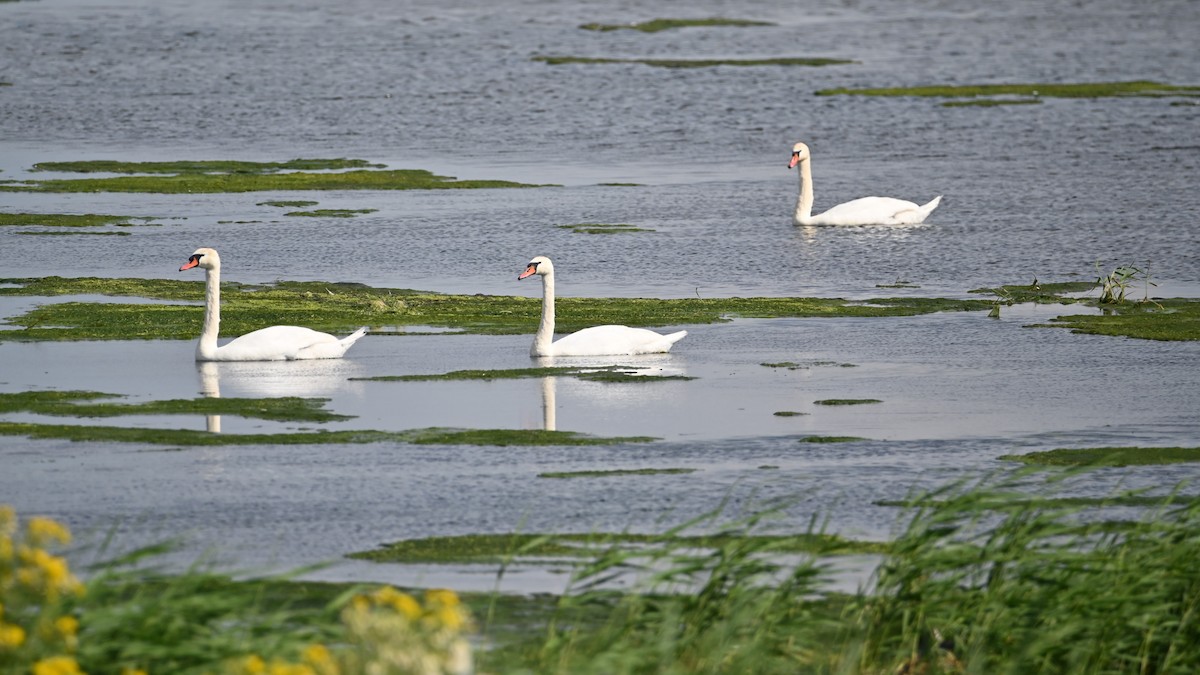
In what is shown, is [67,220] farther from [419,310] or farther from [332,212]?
[419,310]

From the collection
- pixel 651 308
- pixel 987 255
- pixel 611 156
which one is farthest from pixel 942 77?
pixel 651 308

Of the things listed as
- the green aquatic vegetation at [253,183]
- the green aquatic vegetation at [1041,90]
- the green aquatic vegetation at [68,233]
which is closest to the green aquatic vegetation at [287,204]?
the green aquatic vegetation at [253,183]

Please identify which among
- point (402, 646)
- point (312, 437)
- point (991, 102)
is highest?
point (991, 102)

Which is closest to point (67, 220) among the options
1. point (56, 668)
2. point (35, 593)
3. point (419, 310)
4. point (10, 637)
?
point (419, 310)

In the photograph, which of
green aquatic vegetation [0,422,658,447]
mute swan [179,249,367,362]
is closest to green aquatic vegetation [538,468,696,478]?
→ green aquatic vegetation [0,422,658,447]

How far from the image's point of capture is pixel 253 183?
26.9 meters

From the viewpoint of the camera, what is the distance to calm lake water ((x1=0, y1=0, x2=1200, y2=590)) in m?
10.9

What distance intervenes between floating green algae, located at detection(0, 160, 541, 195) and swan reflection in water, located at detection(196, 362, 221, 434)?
11713 millimetres

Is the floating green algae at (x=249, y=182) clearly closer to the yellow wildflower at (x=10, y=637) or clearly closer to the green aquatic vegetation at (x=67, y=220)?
the green aquatic vegetation at (x=67, y=220)

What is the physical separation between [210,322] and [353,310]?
2320 millimetres

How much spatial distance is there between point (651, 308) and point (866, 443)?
18.1ft

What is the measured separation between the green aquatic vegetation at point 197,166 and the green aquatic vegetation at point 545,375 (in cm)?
1432

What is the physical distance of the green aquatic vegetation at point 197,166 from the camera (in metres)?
28.2

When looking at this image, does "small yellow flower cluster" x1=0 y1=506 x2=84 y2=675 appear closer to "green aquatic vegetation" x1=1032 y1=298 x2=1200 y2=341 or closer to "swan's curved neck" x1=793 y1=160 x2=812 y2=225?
"green aquatic vegetation" x1=1032 y1=298 x2=1200 y2=341
